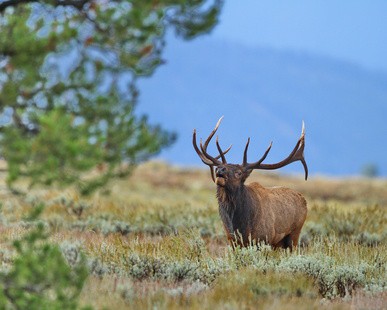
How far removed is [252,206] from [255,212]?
91 mm

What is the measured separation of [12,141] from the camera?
541cm

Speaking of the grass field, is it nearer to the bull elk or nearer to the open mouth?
the bull elk

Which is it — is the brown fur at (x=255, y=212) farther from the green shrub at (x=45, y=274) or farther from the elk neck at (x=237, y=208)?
the green shrub at (x=45, y=274)

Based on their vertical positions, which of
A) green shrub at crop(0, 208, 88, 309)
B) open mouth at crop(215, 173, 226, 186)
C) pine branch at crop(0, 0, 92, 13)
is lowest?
green shrub at crop(0, 208, 88, 309)

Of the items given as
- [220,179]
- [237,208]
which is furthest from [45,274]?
[237,208]

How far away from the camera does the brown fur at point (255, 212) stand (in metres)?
9.76

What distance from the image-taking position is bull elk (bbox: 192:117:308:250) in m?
9.75

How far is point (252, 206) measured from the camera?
33.1 feet

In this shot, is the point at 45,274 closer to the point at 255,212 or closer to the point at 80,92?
the point at 80,92

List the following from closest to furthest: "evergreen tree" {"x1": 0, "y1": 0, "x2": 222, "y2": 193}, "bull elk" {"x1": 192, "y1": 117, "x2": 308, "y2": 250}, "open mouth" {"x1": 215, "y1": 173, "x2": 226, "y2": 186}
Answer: "evergreen tree" {"x1": 0, "y1": 0, "x2": 222, "y2": 193}
"open mouth" {"x1": 215, "y1": 173, "x2": 226, "y2": 186}
"bull elk" {"x1": 192, "y1": 117, "x2": 308, "y2": 250}

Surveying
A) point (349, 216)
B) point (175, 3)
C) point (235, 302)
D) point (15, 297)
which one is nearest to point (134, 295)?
point (235, 302)

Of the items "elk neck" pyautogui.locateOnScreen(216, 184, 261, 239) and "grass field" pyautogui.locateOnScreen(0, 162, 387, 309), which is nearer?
"grass field" pyautogui.locateOnScreen(0, 162, 387, 309)

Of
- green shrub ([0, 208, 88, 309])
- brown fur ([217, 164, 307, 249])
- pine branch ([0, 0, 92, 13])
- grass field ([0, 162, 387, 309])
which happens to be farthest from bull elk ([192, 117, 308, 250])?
green shrub ([0, 208, 88, 309])

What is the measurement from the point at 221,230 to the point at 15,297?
758 cm
